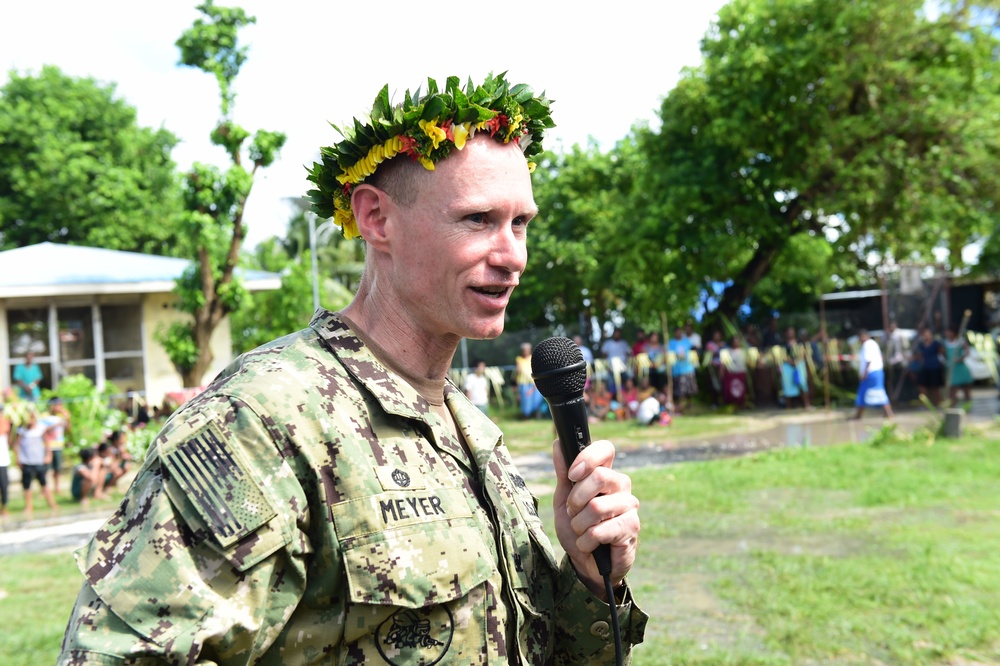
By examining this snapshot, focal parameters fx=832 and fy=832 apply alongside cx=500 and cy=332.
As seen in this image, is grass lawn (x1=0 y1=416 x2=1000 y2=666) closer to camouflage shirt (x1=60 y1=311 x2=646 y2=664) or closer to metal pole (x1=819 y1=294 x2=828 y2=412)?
→ camouflage shirt (x1=60 y1=311 x2=646 y2=664)

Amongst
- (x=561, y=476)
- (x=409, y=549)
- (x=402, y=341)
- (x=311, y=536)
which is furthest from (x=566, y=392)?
(x=311, y=536)

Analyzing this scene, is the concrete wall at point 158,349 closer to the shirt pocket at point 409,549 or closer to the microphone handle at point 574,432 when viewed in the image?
the microphone handle at point 574,432

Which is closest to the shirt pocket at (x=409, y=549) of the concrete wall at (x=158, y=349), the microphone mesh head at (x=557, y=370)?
the microphone mesh head at (x=557, y=370)

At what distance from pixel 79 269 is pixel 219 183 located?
19.0 feet

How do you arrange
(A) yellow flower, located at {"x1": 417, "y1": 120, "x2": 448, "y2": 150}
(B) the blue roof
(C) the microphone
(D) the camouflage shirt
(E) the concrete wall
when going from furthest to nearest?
(E) the concrete wall
(B) the blue roof
(C) the microphone
(A) yellow flower, located at {"x1": 417, "y1": 120, "x2": 448, "y2": 150}
(D) the camouflage shirt

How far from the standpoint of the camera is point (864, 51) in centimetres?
1695

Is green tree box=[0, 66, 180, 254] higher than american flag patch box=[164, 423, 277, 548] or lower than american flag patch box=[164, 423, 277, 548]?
higher

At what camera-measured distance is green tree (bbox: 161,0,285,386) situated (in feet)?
50.4

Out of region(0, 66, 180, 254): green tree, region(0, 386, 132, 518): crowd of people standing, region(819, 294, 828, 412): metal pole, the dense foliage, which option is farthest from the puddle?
region(0, 66, 180, 254): green tree

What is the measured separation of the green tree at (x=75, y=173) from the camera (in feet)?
97.6

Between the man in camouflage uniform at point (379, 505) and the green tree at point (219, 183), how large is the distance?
1419 centimetres

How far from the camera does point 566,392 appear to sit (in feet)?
6.57

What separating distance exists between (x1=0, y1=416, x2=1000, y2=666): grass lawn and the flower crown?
3969 mm

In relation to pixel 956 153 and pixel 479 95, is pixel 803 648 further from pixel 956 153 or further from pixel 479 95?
pixel 956 153
